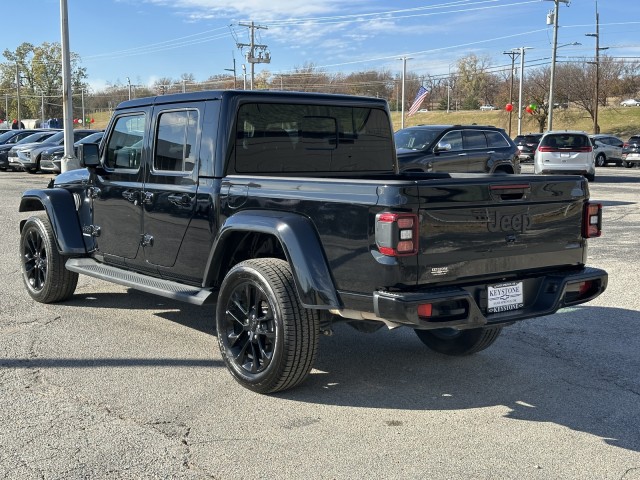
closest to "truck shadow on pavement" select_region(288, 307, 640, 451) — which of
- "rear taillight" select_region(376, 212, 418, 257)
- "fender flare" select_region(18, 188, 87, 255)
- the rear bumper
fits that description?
the rear bumper

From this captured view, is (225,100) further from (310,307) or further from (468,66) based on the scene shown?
(468,66)

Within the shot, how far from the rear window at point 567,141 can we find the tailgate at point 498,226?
712 inches

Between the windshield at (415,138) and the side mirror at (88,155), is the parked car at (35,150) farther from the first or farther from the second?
the side mirror at (88,155)

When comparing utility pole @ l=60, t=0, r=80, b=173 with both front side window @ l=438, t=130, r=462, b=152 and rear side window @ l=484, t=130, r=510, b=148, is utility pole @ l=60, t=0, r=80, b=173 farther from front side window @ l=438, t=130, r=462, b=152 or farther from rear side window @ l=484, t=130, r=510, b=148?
rear side window @ l=484, t=130, r=510, b=148

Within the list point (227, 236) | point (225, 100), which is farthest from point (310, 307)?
point (225, 100)

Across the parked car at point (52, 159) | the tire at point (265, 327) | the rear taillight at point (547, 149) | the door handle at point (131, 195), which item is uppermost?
the rear taillight at point (547, 149)

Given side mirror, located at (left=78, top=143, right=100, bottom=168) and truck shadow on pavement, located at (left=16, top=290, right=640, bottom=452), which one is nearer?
truck shadow on pavement, located at (left=16, top=290, right=640, bottom=452)

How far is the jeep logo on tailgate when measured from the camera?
14.2 ft

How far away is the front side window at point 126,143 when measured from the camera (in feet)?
19.8

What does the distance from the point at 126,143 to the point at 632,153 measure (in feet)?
116

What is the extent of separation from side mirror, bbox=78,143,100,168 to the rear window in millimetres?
18186

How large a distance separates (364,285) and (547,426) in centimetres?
135

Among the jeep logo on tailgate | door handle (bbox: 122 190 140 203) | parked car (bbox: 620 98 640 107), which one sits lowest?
the jeep logo on tailgate

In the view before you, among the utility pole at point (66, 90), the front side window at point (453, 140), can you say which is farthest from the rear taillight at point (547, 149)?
the utility pole at point (66, 90)
